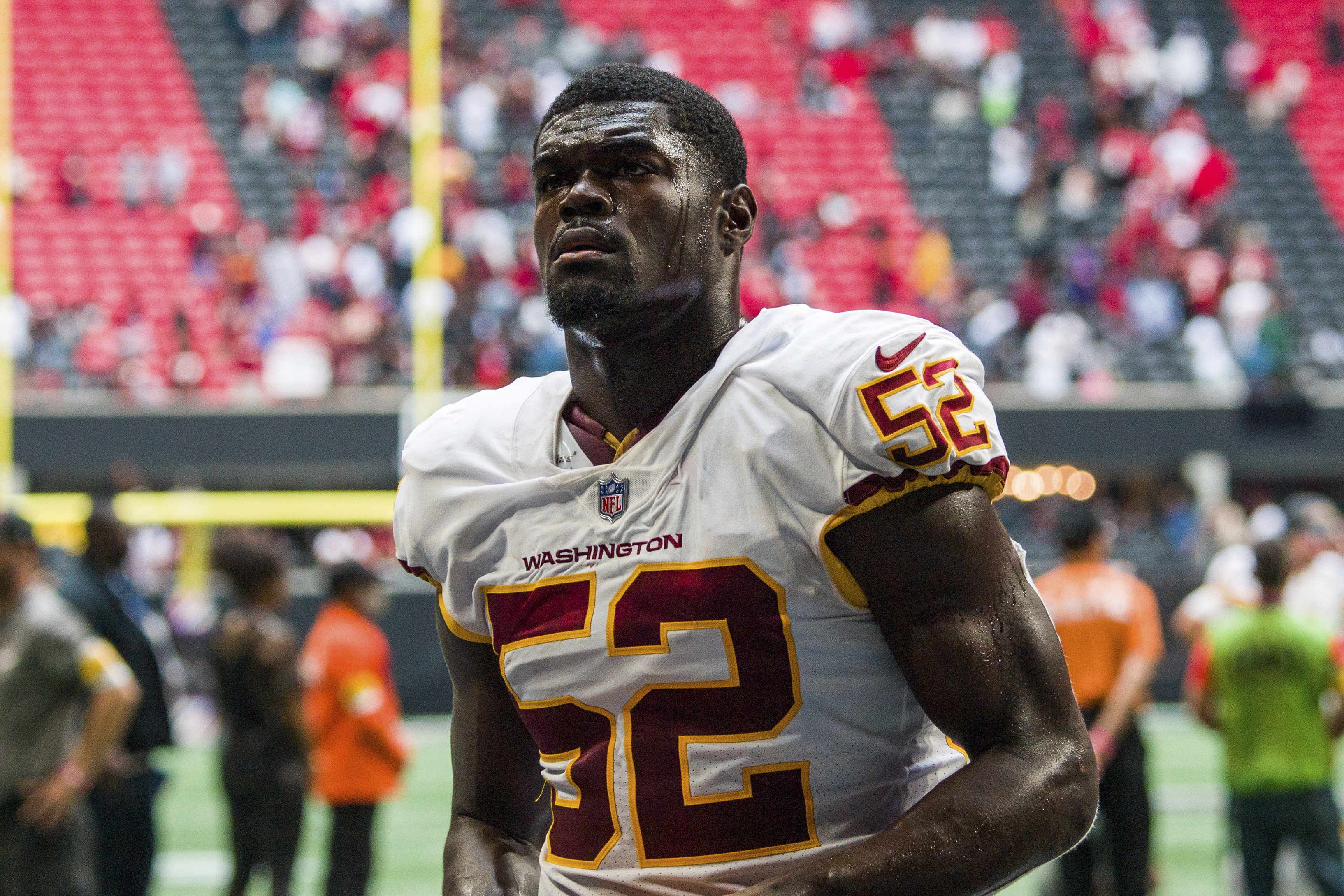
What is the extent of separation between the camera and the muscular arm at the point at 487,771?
6.55 ft

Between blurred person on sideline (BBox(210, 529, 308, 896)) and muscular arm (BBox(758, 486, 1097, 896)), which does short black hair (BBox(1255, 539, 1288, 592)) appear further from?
muscular arm (BBox(758, 486, 1097, 896))

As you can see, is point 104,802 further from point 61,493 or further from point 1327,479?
point 1327,479

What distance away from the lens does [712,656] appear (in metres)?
1.67

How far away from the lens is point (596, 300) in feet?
5.99

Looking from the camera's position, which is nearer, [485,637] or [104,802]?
[485,637]

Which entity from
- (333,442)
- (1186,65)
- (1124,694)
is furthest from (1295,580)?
(1186,65)

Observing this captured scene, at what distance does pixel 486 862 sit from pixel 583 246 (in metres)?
0.75

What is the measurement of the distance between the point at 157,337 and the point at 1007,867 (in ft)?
50.4

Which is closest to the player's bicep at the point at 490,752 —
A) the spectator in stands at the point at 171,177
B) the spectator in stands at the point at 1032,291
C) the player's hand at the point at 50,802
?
the player's hand at the point at 50,802

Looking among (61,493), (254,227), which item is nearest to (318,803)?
(61,493)

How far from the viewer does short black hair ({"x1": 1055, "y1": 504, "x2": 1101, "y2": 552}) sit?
19.9 ft

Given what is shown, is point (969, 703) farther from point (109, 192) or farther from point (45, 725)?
point (109, 192)

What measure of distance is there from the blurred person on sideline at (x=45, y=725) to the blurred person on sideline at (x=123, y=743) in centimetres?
49

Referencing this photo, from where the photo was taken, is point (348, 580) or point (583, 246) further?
point (348, 580)
